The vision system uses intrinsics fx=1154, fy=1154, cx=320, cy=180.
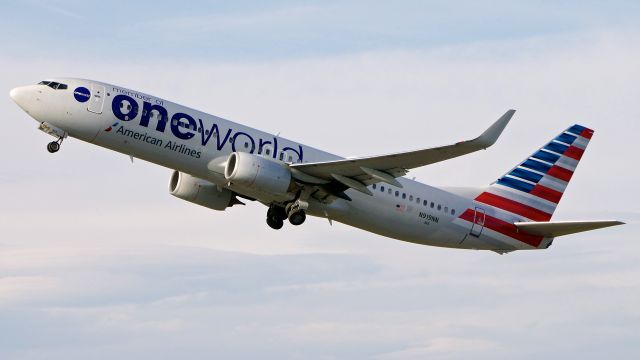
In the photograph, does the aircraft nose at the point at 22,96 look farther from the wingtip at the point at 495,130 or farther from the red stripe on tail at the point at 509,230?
the red stripe on tail at the point at 509,230

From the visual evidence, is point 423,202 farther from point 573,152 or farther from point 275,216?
point 573,152

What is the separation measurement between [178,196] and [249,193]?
4.74 meters

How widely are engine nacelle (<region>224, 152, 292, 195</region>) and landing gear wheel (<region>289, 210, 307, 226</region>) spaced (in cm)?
175

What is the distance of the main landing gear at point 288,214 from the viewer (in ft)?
147

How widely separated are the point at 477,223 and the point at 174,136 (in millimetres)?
14200

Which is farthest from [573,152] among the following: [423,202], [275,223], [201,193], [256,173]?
[256,173]

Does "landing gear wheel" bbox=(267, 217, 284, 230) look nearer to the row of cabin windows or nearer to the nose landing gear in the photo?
the nose landing gear

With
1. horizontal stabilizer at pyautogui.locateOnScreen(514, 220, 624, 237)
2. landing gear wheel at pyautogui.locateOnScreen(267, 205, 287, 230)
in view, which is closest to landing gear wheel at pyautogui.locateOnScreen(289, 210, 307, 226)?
landing gear wheel at pyautogui.locateOnScreen(267, 205, 287, 230)

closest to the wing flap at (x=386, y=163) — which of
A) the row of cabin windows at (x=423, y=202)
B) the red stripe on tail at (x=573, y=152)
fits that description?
the row of cabin windows at (x=423, y=202)

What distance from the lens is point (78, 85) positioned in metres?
42.8

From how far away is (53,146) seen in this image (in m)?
43.4

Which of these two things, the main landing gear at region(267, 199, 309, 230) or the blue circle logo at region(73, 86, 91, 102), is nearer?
the blue circle logo at region(73, 86, 91, 102)

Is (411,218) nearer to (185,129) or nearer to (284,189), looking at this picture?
(284,189)

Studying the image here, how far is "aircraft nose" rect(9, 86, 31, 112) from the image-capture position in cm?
4269
